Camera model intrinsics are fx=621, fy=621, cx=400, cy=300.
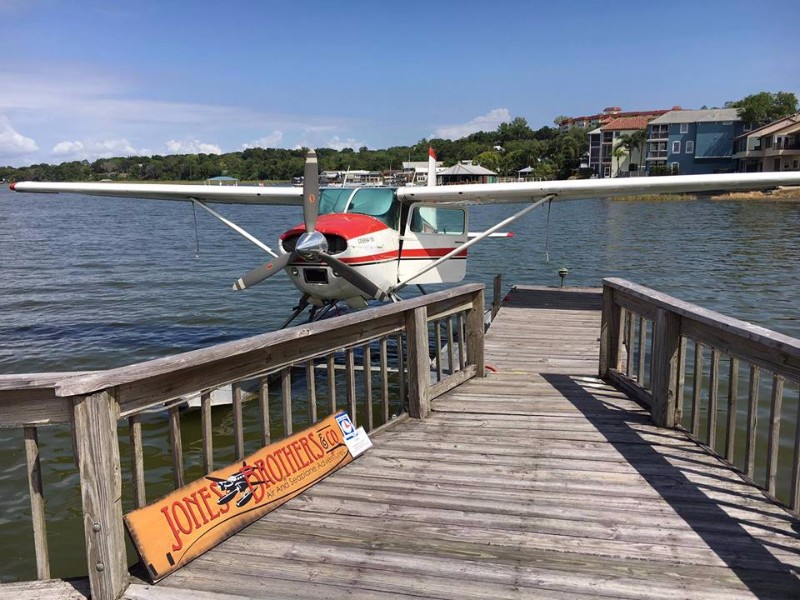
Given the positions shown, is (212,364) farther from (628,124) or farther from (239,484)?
(628,124)

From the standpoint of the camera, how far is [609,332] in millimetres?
5555

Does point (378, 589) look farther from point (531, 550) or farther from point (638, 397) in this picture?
point (638, 397)

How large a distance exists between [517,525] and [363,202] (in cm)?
702

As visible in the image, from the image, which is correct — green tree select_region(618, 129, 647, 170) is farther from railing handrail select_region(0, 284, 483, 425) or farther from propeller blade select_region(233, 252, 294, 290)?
railing handrail select_region(0, 284, 483, 425)

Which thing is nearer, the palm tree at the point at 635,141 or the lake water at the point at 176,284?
the lake water at the point at 176,284

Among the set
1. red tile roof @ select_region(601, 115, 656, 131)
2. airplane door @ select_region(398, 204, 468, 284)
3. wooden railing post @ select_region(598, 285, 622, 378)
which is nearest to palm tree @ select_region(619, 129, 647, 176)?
red tile roof @ select_region(601, 115, 656, 131)

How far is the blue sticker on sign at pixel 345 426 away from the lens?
3.96 metres

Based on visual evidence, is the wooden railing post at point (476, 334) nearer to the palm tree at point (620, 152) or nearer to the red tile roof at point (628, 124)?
the palm tree at point (620, 152)

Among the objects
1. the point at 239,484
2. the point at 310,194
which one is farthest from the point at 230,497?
the point at 310,194

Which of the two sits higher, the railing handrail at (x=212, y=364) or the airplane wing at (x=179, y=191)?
the airplane wing at (x=179, y=191)

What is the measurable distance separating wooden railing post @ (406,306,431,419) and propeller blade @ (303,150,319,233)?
322cm

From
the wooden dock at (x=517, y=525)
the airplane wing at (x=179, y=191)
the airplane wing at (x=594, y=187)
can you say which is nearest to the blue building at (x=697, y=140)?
the airplane wing at (x=594, y=187)

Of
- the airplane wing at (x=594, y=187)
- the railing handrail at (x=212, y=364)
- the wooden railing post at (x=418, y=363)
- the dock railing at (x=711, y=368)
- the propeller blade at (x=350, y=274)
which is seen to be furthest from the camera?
the airplane wing at (x=594, y=187)

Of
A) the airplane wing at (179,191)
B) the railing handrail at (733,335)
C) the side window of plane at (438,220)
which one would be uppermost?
the airplane wing at (179,191)
